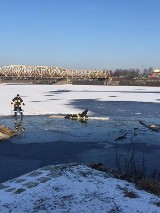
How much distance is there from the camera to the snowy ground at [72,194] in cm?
758

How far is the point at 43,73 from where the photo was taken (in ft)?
457

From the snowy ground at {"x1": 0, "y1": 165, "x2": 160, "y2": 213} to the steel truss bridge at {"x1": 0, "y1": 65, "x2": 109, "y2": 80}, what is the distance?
119803 mm

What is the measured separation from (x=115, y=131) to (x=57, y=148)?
5298 mm

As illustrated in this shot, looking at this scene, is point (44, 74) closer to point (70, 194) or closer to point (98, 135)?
point (98, 135)

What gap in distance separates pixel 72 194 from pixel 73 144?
7256 mm

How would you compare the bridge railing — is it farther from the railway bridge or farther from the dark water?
the dark water

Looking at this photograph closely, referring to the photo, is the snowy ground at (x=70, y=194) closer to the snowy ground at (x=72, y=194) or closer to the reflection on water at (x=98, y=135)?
the snowy ground at (x=72, y=194)

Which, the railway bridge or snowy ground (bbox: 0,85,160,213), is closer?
snowy ground (bbox: 0,85,160,213)

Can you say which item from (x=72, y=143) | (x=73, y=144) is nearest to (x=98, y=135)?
(x=72, y=143)

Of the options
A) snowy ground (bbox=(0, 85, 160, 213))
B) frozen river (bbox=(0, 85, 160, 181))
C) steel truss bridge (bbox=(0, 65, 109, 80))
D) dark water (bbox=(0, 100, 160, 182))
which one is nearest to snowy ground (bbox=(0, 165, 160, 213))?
snowy ground (bbox=(0, 85, 160, 213))

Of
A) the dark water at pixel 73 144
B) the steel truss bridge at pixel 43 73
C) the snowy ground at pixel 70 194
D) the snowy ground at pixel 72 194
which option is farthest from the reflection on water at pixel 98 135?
the steel truss bridge at pixel 43 73

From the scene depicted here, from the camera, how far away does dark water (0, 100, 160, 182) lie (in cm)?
1254

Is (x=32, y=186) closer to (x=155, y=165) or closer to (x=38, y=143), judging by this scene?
(x=155, y=165)

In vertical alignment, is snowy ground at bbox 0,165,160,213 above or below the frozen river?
above
